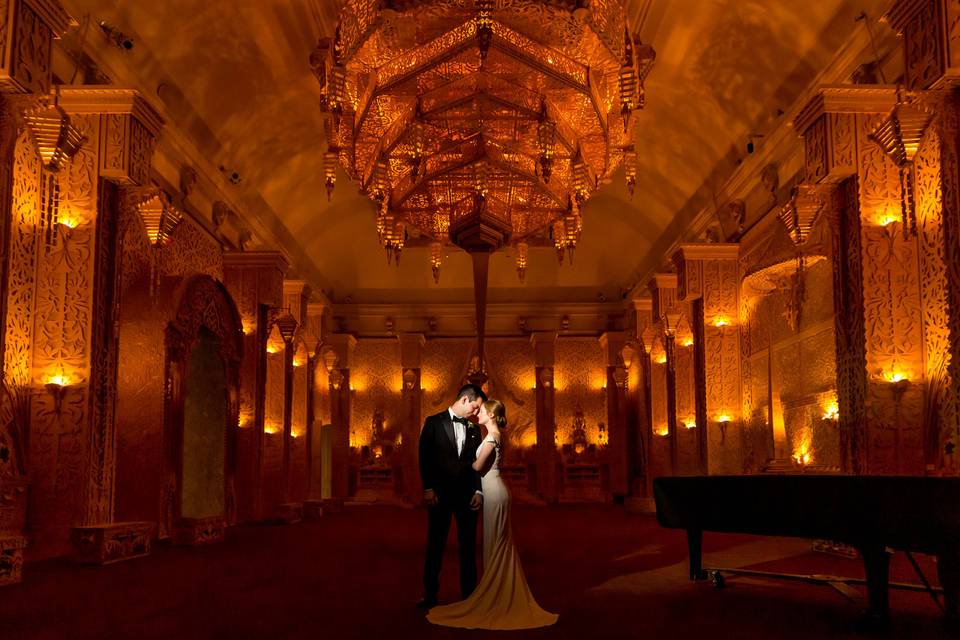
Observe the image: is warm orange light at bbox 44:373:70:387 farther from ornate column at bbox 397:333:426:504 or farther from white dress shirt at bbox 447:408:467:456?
ornate column at bbox 397:333:426:504

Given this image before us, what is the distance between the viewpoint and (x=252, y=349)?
45.2 ft

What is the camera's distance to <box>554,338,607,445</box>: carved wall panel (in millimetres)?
21484

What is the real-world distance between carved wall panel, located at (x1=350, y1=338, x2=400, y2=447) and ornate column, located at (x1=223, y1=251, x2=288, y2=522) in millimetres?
7608

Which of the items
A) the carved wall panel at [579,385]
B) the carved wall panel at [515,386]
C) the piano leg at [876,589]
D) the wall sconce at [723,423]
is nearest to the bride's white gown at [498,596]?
the piano leg at [876,589]

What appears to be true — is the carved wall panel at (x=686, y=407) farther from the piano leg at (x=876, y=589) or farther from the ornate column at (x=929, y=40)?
the piano leg at (x=876, y=589)

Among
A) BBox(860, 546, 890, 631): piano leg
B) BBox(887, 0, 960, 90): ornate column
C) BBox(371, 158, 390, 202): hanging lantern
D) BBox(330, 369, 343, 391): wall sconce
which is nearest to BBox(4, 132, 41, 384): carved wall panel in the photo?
BBox(371, 158, 390, 202): hanging lantern

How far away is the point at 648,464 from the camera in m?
17.8

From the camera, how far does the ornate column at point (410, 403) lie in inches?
810

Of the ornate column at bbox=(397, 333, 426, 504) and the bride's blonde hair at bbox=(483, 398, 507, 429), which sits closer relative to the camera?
the bride's blonde hair at bbox=(483, 398, 507, 429)

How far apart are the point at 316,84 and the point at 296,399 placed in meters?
6.23

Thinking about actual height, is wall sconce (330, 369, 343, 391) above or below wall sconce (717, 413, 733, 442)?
above

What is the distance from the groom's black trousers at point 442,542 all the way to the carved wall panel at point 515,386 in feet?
52.2

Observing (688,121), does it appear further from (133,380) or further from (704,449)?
(133,380)

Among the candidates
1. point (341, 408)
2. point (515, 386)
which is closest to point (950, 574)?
point (515, 386)
